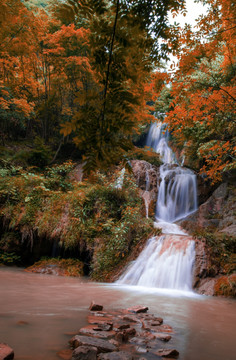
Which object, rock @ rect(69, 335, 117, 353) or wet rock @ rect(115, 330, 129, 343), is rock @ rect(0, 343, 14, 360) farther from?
wet rock @ rect(115, 330, 129, 343)

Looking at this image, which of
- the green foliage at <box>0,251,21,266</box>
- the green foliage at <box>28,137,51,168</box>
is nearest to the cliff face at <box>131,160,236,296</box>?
the green foliage at <box>28,137,51,168</box>

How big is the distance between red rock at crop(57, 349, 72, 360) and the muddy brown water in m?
0.03

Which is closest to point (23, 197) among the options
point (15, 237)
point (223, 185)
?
point (15, 237)

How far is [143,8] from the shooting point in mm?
1597

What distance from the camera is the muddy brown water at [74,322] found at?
193cm

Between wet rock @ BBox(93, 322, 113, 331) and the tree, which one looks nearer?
the tree

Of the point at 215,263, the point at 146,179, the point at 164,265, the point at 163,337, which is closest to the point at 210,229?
the point at 215,263

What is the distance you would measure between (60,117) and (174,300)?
43.2 feet

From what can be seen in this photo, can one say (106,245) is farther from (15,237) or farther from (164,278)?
(15,237)

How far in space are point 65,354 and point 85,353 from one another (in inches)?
8.0

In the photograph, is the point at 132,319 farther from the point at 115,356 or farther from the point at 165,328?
the point at 115,356

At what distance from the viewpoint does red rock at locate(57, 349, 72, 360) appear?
1.68 meters

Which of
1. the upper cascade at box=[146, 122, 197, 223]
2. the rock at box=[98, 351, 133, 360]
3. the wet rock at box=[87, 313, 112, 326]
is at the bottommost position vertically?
the wet rock at box=[87, 313, 112, 326]

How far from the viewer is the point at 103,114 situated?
146 cm
